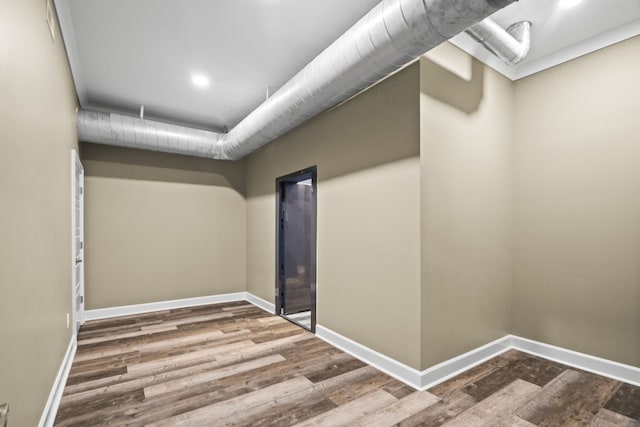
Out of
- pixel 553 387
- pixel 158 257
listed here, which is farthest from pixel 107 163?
pixel 553 387

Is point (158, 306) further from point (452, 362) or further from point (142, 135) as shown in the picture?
point (452, 362)

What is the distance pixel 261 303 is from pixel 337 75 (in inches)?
145

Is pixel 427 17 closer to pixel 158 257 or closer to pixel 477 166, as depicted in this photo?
pixel 477 166

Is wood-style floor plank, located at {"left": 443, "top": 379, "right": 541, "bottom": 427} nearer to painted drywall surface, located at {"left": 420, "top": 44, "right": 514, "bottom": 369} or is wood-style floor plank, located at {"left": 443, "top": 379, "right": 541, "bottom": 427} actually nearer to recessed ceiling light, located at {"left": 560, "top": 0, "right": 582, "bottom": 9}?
painted drywall surface, located at {"left": 420, "top": 44, "right": 514, "bottom": 369}

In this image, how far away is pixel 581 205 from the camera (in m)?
2.83

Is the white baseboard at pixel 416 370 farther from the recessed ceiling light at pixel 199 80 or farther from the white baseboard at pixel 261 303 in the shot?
the recessed ceiling light at pixel 199 80

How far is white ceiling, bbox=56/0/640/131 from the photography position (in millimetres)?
2354

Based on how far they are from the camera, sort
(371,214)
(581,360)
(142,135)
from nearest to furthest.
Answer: (581,360) < (371,214) < (142,135)

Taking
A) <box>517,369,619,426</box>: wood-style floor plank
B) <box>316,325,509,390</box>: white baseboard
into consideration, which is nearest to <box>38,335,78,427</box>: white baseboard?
<box>316,325,509,390</box>: white baseboard

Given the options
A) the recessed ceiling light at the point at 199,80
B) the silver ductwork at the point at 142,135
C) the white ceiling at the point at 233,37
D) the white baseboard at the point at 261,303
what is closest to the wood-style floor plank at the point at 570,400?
the white ceiling at the point at 233,37

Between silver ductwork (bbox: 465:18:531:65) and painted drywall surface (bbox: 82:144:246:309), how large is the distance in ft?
13.6

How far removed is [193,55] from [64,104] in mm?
1199

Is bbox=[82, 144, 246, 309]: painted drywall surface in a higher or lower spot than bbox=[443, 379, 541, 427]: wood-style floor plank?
higher

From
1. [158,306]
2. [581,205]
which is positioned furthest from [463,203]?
[158,306]
